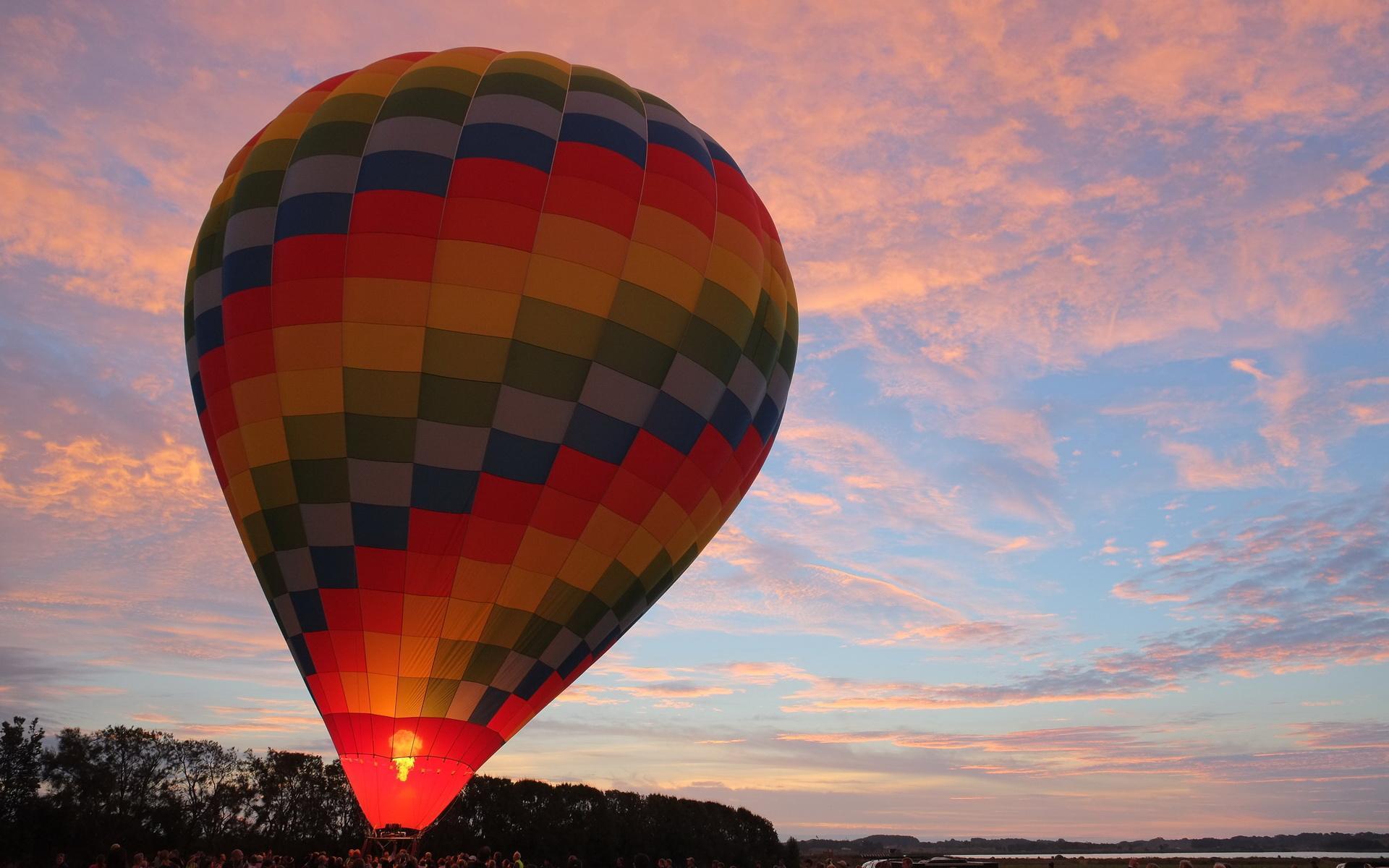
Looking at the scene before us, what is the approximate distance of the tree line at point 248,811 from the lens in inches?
1491

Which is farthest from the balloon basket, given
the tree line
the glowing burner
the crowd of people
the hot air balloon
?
the tree line

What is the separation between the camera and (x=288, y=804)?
47.1 meters

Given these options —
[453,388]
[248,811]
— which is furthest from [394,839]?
[248,811]

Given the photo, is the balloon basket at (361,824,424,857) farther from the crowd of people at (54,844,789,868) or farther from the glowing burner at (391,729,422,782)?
the glowing burner at (391,729,422,782)

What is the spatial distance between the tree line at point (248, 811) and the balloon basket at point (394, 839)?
31.3m

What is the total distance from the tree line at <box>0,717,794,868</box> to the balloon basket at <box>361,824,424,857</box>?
31.3 meters

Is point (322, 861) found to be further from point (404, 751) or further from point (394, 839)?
point (394, 839)

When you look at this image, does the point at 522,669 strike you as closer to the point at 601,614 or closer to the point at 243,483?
the point at 601,614

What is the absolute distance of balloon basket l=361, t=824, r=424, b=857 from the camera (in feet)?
38.4

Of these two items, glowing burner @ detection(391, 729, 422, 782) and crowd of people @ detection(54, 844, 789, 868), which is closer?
crowd of people @ detection(54, 844, 789, 868)

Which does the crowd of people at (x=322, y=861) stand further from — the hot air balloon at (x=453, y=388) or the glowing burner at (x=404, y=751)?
the glowing burner at (x=404, y=751)

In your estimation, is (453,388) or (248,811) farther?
(248,811)

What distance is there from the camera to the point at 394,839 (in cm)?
1178

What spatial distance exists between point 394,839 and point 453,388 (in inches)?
219
